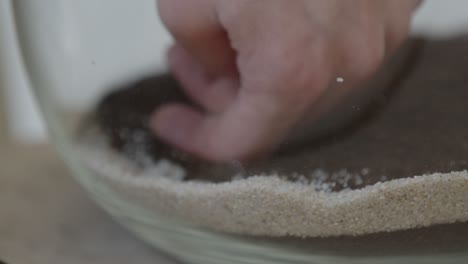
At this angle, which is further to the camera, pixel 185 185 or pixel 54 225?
pixel 54 225

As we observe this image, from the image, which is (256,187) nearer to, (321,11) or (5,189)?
(321,11)

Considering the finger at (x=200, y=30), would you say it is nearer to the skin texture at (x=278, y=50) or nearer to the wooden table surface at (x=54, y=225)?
the skin texture at (x=278, y=50)

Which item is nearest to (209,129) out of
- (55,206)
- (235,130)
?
(235,130)

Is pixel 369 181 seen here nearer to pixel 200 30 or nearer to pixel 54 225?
pixel 200 30

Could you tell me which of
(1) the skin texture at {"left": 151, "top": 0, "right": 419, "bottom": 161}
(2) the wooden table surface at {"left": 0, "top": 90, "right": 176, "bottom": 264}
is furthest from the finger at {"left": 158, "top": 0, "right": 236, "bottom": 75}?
(2) the wooden table surface at {"left": 0, "top": 90, "right": 176, "bottom": 264}

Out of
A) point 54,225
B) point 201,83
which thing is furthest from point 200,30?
point 54,225

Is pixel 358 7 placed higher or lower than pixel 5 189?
higher
